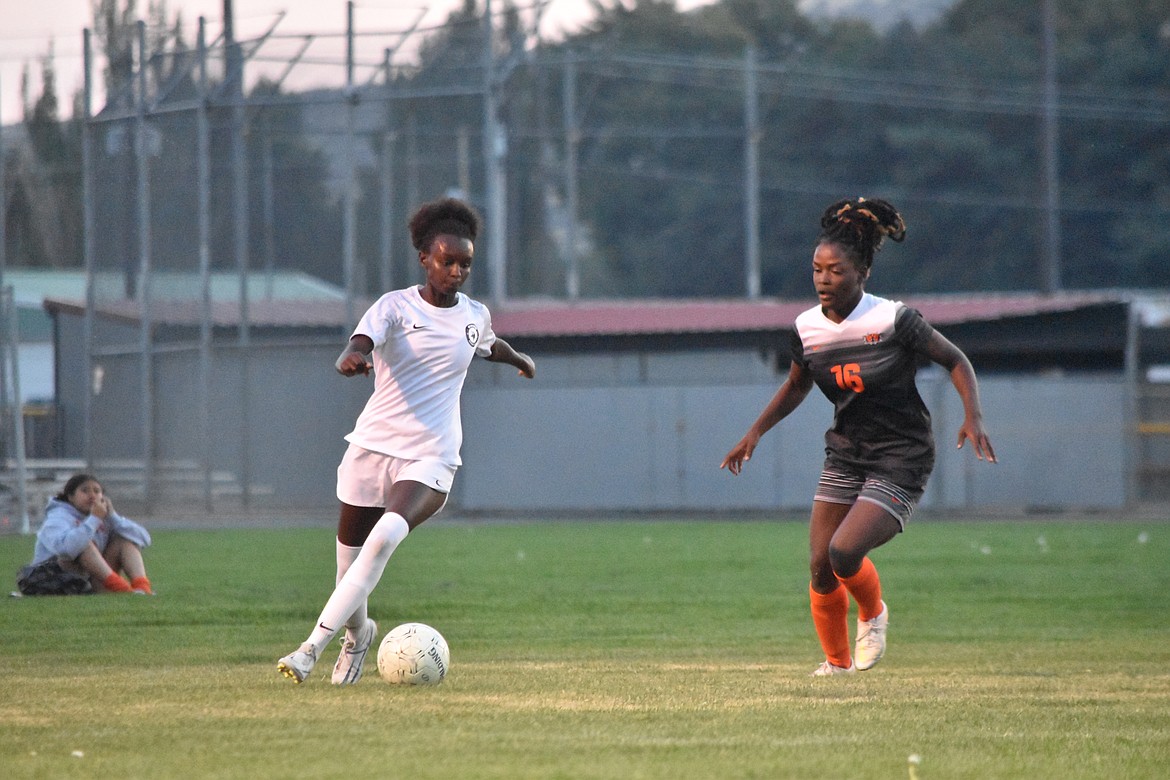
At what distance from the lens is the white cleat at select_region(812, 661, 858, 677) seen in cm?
812

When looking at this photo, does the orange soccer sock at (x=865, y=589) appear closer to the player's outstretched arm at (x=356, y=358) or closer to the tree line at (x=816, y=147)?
the player's outstretched arm at (x=356, y=358)

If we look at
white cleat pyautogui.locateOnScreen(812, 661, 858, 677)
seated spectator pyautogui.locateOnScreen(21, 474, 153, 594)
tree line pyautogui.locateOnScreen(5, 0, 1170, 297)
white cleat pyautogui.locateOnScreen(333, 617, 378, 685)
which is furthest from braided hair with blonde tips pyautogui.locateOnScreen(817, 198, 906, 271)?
tree line pyautogui.locateOnScreen(5, 0, 1170, 297)

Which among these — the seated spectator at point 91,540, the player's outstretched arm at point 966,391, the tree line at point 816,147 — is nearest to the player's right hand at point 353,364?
the player's outstretched arm at point 966,391

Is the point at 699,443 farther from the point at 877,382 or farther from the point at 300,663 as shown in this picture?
the point at 300,663

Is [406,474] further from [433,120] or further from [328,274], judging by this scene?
[433,120]

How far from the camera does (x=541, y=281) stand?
54781 millimetres

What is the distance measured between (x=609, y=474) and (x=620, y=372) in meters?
2.64

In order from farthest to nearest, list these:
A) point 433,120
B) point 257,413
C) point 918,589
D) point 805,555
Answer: point 433,120, point 257,413, point 805,555, point 918,589

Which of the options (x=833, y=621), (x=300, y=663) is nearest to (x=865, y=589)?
(x=833, y=621)

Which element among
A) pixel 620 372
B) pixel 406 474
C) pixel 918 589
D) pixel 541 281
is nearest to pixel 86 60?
pixel 620 372

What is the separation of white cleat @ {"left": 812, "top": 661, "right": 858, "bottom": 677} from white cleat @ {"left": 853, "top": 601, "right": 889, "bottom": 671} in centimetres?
9

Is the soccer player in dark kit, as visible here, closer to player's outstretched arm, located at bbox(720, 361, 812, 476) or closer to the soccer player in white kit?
player's outstretched arm, located at bbox(720, 361, 812, 476)

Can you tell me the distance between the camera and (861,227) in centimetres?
779

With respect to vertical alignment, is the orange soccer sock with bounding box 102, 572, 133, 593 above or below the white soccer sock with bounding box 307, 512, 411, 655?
below
